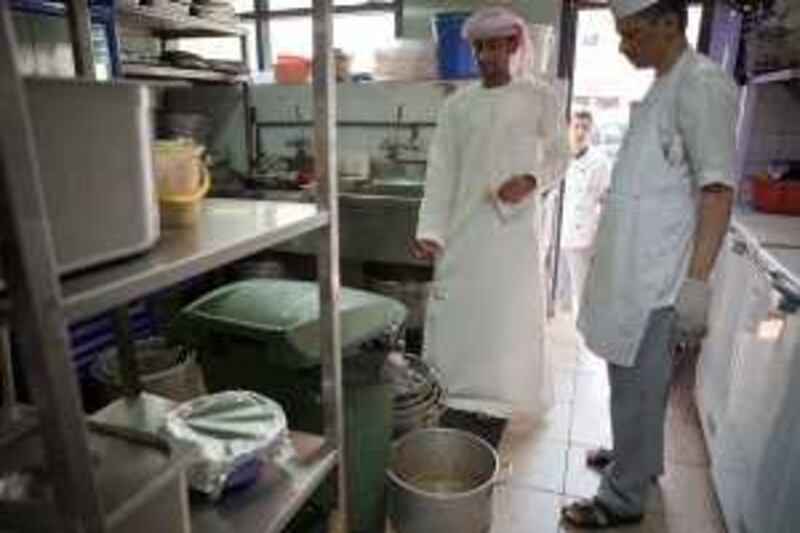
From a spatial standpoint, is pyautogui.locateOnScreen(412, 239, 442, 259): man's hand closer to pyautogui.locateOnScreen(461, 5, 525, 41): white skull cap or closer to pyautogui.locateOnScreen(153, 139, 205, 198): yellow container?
pyautogui.locateOnScreen(461, 5, 525, 41): white skull cap

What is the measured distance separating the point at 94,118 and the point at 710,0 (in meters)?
3.51

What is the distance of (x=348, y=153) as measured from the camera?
3488mm

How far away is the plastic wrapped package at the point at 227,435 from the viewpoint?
1.05 meters

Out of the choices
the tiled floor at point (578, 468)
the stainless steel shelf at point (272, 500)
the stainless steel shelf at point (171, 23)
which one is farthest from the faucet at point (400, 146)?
the stainless steel shelf at point (272, 500)

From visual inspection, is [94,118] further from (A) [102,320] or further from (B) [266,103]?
(B) [266,103]

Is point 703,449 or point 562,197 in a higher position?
point 562,197

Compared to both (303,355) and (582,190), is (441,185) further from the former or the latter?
(582,190)

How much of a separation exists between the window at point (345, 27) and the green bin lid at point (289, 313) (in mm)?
2163

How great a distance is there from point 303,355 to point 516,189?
4.10ft

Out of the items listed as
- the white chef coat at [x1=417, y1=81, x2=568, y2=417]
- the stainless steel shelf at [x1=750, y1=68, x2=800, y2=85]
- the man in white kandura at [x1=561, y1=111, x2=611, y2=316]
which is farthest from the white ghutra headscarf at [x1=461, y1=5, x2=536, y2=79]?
the man in white kandura at [x1=561, y1=111, x2=611, y2=316]

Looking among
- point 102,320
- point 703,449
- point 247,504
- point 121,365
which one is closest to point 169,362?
point 102,320

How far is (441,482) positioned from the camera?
6.43ft

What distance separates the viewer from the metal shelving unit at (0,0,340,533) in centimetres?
51

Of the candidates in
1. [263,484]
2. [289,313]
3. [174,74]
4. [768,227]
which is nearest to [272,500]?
[263,484]
